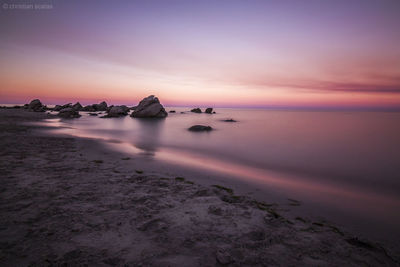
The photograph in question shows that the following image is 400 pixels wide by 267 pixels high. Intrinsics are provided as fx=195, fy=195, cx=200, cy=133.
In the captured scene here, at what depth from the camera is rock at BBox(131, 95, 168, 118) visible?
2030 inches

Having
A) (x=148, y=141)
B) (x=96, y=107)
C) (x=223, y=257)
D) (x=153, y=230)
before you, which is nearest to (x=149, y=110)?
(x=148, y=141)

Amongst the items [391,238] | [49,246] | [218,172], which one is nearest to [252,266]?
[49,246]

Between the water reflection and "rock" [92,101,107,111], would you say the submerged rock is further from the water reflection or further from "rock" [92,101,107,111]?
the water reflection

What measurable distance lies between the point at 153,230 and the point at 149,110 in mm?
50478

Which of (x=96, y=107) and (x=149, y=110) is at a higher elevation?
(x=96, y=107)

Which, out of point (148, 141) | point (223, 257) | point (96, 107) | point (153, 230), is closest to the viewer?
point (223, 257)

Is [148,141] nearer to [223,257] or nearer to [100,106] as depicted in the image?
[223,257]

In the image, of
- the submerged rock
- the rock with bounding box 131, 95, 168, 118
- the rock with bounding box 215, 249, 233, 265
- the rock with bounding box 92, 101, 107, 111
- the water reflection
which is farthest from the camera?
the rock with bounding box 92, 101, 107, 111

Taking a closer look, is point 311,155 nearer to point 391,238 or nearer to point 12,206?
point 391,238

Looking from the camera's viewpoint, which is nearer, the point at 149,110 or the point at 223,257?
the point at 223,257

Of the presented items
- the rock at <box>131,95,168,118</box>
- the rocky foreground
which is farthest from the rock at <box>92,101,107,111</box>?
the rocky foreground

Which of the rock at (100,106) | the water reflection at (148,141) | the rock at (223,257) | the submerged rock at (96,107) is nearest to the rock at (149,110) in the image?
the water reflection at (148,141)

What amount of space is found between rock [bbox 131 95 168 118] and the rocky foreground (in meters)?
47.1

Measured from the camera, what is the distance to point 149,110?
51.8 metres
